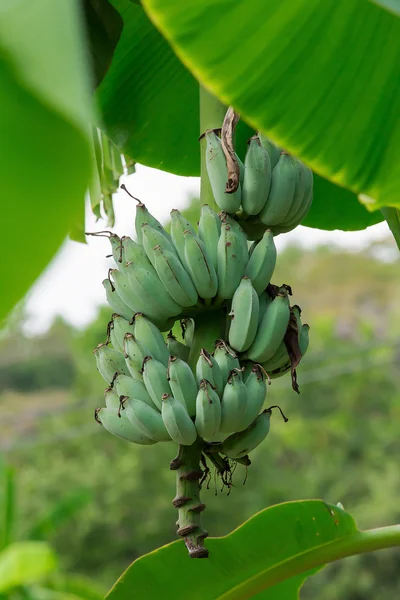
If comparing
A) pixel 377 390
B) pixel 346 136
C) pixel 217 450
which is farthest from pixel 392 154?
pixel 377 390

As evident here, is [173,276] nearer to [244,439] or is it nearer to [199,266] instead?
[199,266]

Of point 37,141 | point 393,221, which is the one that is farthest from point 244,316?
point 37,141

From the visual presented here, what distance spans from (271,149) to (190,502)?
29cm

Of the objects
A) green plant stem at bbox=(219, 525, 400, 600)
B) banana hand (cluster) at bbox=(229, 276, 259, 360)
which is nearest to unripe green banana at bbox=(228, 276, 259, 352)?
banana hand (cluster) at bbox=(229, 276, 259, 360)

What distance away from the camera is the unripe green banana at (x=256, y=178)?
0.56m

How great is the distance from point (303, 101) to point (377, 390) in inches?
310

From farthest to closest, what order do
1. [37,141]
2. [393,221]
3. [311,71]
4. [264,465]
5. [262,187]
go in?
[264,465]
[393,221]
[262,187]
[311,71]
[37,141]

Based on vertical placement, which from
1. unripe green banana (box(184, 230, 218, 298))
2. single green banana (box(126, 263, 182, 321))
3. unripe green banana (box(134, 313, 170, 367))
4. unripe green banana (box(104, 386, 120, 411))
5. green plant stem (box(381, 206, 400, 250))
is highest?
green plant stem (box(381, 206, 400, 250))

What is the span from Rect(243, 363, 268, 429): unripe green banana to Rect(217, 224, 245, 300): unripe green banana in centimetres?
6

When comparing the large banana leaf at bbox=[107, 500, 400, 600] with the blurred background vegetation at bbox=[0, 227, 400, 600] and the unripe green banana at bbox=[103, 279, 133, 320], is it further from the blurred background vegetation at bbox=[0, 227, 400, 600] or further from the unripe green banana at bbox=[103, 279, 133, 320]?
the blurred background vegetation at bbox=[0, 227, 400, 600]

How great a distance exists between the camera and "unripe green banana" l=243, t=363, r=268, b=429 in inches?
21.1

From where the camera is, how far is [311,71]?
1.53 ft

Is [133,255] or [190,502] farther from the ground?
[133,255]

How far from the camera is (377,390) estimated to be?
8023 millimetres
